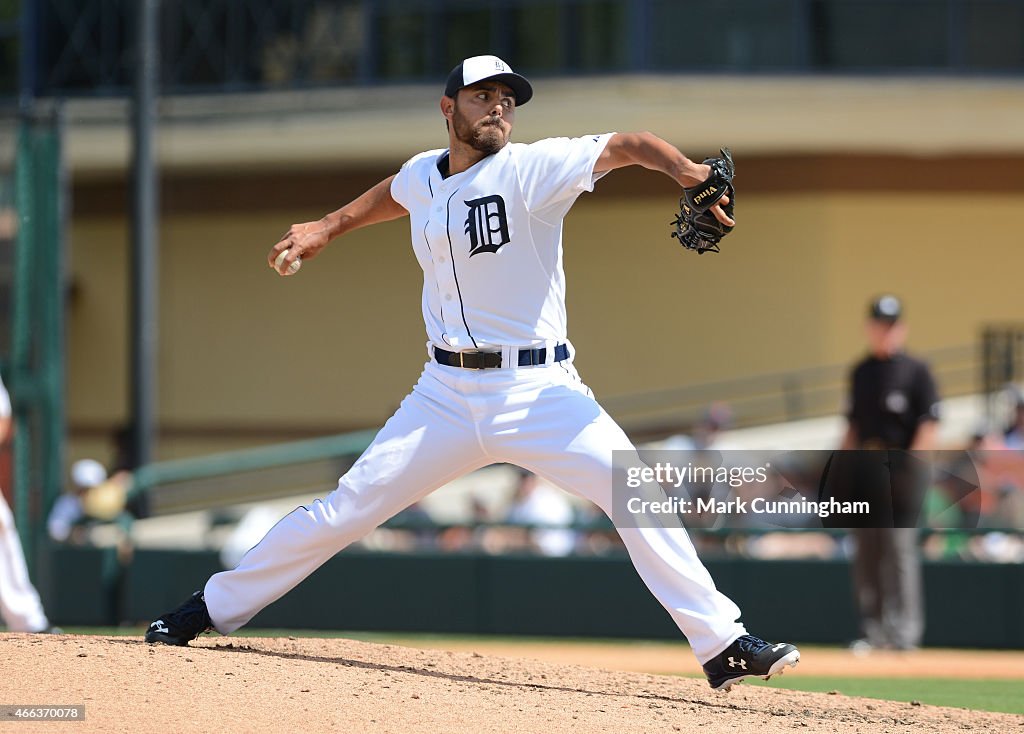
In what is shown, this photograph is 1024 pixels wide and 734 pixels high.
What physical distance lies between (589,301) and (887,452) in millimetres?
7080

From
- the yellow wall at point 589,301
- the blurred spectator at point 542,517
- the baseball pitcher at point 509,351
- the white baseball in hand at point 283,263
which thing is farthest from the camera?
the yellow wall at point 589,301

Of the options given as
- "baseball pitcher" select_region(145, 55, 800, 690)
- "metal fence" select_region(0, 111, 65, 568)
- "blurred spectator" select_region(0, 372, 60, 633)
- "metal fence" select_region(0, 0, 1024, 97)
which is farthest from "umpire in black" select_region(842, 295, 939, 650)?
"metal fence" select_region(0, 0, 1024, 97)

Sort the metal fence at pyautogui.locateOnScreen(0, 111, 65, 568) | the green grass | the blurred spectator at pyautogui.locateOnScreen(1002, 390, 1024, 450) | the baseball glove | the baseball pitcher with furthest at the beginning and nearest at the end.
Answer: the blurred spectator at pyautogui.locateOnScreen(1002, 390, 1024, 450), the metal fence at pyautogui.locateOnScreen(0, 111, 65, 568), the green grass, the baseball pitcher, the baseball glove

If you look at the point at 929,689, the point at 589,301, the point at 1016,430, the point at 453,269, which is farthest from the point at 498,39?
the point at 453,269

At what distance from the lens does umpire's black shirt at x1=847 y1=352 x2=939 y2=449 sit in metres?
9.45

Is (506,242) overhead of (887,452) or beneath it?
overhead

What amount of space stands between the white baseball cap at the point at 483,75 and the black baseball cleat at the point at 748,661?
80.5 inches

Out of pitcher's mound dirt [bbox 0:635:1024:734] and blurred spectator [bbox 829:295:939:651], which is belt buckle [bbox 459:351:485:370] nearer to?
pitcher's mound dirt [bbox 0:635:1024:734]

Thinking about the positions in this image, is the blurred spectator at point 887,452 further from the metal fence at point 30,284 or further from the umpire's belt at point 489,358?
the metal fence at point 30,284

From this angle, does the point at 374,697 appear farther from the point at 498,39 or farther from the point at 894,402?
the point at 498,39

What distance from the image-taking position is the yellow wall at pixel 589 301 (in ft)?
51.2

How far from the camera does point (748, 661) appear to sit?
520cm

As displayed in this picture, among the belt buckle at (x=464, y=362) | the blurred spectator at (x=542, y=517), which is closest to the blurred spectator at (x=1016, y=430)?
the blurred spectator at (x=542, y=517)

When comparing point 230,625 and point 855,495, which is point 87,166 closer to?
point 855,495
